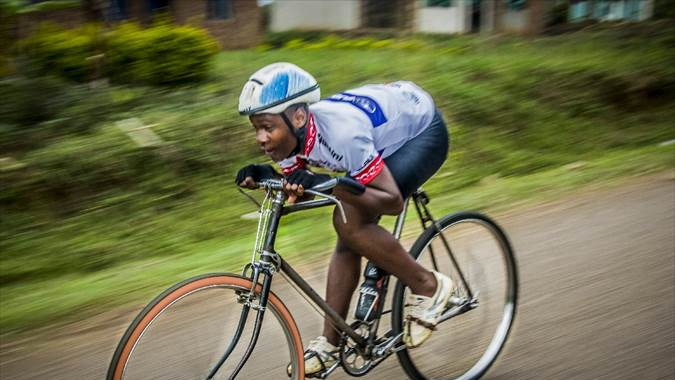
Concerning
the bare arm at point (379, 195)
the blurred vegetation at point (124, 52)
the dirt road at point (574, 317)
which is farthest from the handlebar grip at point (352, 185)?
the blurred vegetation at point (124, 52)

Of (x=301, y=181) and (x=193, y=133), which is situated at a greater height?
(x=301, y=181)

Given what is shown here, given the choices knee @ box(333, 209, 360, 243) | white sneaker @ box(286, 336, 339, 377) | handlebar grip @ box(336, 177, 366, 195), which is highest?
handlebar grip @ box(336, 177, 366, 195)

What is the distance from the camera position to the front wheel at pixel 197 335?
3016 millimetres

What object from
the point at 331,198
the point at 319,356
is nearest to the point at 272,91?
the point at 331,198

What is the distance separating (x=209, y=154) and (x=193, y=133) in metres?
0.29

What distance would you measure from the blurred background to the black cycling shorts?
7.81 ft

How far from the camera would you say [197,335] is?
3.30 meters

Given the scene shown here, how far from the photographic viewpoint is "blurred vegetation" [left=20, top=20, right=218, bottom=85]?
29.4 feet

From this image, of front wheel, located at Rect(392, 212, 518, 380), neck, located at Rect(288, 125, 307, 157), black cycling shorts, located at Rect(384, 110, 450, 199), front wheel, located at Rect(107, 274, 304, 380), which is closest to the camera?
front wheel, located at Rect(107, 274, 304, 380)

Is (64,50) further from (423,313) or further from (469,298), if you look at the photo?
(423,313)

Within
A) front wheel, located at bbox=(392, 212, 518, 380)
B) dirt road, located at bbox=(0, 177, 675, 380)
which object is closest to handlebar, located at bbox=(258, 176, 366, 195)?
dirt road, located at bbox=(0, 177, 675, 380)

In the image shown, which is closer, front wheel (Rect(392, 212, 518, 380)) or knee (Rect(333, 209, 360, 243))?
knee (Rect(333, 209, 360, 243))

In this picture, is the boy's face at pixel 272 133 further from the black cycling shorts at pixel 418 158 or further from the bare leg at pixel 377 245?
the black cycling shorts at pixel 418 158

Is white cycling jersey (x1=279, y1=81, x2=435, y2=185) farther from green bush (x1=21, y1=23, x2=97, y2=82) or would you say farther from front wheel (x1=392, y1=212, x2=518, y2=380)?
green bush (x1=21, y1=23, x2=97, y2=82)
